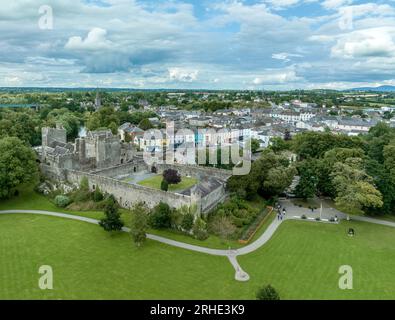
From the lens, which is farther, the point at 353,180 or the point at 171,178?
the point at 171,178

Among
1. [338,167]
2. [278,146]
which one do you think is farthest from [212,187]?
[278,146]

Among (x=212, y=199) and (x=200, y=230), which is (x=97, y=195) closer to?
(x=212, y=199)

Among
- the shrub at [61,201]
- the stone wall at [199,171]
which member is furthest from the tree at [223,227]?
the shrub at [61,201]

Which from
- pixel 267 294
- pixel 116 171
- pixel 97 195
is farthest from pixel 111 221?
pixel 267 294

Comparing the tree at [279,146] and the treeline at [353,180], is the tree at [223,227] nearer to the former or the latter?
the treeline at [353,180]

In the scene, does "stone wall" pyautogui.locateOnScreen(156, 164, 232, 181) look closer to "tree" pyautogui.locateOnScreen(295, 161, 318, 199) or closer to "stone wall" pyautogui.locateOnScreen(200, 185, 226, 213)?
"stone wall" pyautogui.locateOnScreen(200, 185, 226, 213)
